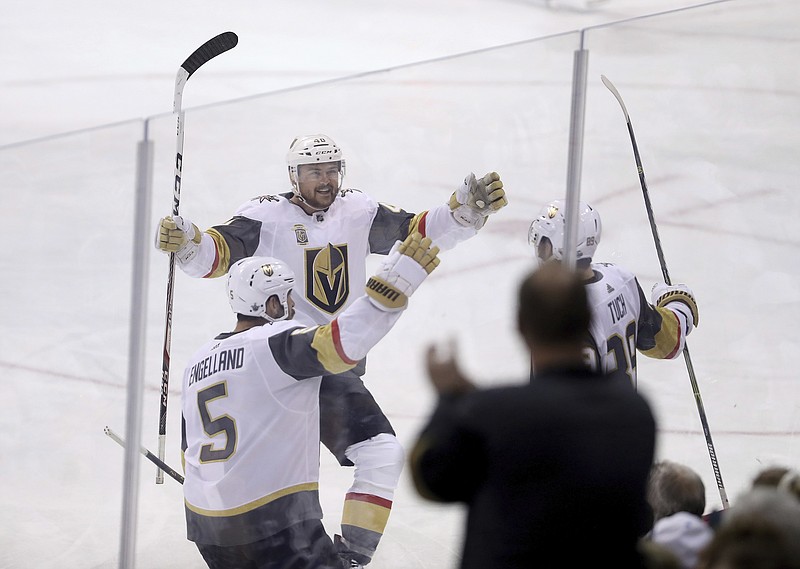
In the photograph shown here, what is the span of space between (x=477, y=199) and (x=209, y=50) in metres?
1.41

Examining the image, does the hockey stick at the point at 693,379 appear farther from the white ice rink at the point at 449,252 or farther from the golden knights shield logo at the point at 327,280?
the golden knights shield logo at the point at 327,280

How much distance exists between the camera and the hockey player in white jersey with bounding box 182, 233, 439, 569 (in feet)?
8.96

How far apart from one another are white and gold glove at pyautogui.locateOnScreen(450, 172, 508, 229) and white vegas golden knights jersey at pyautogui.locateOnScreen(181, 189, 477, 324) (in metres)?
0.23

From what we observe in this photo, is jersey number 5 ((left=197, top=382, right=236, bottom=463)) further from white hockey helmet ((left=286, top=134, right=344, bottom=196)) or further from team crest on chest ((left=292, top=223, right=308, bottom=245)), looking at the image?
white hockey helmet ((left=286, top=134, right=344, bottom=196))

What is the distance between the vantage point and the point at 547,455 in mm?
1585

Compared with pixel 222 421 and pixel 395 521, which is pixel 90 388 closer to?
pixel 222 421

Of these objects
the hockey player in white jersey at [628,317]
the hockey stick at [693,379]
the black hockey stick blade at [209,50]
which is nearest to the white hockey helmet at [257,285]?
the hockey player in white jersey at [628,317]

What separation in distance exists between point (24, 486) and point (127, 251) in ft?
2.86

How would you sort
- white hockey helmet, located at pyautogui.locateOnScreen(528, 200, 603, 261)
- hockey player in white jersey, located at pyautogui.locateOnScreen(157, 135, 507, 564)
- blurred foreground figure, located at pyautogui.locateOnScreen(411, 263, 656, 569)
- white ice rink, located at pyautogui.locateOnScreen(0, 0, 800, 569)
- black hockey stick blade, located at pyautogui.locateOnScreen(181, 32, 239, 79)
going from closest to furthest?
blurred foreground figure, located at pyautogui.locateOnScreen(411, 263, 656, 569) → white hockey helmet, located at pyautogui.locateOnScreen(528, 200, 603, 261) → white ice rink, located at pyautogui.locateOnScreen(0, 0, 800, 569) → hockey player in white jersey, located at pyautogui.locateOnScreen(157, 135, 507, 564) → black hockey stick blade, located at pyautogui.locateOnScreen(181, 32, 239, 79)

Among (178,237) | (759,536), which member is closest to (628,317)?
(178,237)

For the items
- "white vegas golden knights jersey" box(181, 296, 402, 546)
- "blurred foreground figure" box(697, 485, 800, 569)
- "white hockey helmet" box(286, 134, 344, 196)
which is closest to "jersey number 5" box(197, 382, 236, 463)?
"white vegas golden knights jersey" box(181, 296, 402, 546)

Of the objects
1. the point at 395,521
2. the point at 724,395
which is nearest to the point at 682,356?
the point at 724,395

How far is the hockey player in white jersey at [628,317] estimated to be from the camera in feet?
9.43

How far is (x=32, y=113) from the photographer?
711 cm
